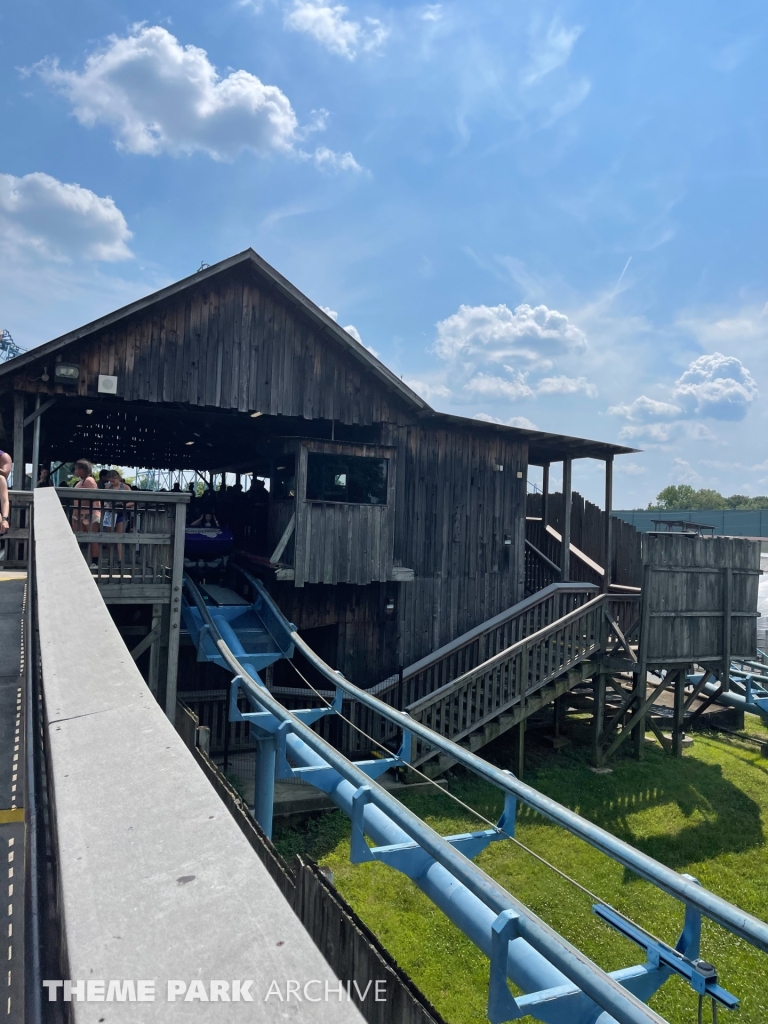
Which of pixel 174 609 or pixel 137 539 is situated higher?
pixel 137 539

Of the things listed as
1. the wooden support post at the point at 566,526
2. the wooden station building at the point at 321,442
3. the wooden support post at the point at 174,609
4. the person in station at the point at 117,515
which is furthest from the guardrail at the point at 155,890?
the wooden support post at the point at 566,526

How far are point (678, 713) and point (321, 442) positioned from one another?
365 inches

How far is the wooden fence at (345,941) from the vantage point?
11.4ft

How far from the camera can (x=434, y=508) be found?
14.1m

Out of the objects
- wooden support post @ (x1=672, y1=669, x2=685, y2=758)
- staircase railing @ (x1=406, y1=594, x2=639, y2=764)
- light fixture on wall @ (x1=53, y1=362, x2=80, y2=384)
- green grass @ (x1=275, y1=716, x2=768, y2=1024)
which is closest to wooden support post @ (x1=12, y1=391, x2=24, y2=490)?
light fixture on wall @ (x1=53, y1=362, x2=80, y2=384)

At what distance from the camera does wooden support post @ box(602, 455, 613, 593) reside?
15209 mm

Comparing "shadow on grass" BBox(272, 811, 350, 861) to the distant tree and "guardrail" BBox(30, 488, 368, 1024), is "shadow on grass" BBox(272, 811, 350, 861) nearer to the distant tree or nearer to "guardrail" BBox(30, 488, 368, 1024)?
"guardrail" BBox(30, 488, 368, 1024)

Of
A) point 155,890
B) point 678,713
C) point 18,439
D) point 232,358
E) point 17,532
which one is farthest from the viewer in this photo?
point 678,713

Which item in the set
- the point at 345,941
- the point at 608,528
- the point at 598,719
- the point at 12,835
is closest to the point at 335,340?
the point at 608,528

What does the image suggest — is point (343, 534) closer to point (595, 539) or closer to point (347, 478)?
point (347, 478)

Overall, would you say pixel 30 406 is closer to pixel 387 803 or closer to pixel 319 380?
pixel 319 380

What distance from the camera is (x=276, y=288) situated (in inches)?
472

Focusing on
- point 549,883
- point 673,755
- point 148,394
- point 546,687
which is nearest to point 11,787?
point 549,883

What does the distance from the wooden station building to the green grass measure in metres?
3.69
